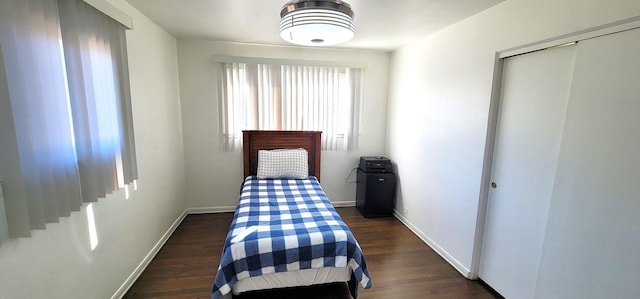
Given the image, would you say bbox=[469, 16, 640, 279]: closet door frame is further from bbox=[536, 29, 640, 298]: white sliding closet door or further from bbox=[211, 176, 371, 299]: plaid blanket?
bbox=[211, 176, 371, 299]: plaid blanket

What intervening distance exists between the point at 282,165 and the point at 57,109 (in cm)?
220

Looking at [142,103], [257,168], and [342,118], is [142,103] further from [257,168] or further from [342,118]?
[342,118]

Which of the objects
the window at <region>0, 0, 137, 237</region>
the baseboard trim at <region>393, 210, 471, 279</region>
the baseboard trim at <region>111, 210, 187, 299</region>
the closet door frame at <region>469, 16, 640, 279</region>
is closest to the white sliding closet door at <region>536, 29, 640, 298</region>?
the closet door frame at <region>469, 16, 640, 279</region>

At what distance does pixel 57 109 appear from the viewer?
1404 mm

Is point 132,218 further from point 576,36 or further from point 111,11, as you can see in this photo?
point 576,36

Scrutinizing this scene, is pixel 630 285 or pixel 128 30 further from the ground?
pixel 128 30

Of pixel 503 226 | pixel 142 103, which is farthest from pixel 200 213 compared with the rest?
pixel 503 226

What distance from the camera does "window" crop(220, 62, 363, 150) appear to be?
138 inches

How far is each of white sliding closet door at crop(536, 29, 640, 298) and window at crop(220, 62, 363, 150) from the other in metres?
2.56

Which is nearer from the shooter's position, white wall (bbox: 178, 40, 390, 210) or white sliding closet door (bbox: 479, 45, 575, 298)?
white sliding closet door (bbox: 479, 45, 575, 298)

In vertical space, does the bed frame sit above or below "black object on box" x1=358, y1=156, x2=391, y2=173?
above

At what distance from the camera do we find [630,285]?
1323mm

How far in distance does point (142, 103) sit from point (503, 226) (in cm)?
331

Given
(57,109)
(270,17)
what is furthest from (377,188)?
(57,109)
